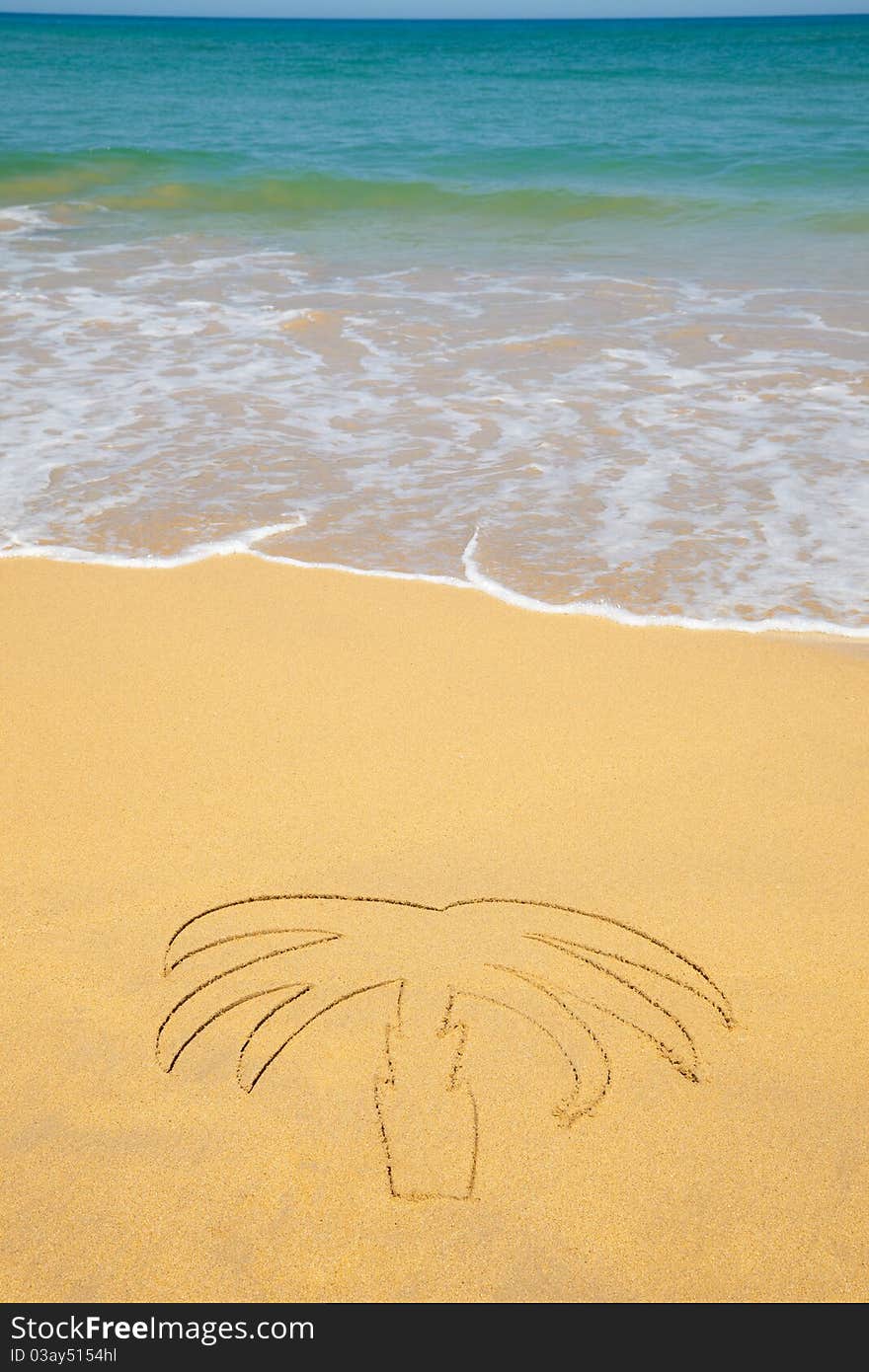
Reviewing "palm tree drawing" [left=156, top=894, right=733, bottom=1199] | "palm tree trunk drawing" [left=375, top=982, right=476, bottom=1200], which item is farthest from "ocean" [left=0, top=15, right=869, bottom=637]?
"palm tree trunk drawing" [left=375, top=982, right=476, bottom=1200]

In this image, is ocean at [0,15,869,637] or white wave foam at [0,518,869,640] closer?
white wave foam at [0,518,869,640]

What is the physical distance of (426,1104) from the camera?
2.08 metres

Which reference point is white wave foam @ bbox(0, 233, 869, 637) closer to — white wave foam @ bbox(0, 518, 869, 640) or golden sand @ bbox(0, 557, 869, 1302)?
white wave foam @ bbox(0, 518, 869, 640)

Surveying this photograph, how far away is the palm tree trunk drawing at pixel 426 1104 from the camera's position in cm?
196

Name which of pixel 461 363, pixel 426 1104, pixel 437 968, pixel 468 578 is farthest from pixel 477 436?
pixel 426 1104

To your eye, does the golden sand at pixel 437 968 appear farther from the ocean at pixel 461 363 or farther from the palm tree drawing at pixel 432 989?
the ocean at pixel 461 363

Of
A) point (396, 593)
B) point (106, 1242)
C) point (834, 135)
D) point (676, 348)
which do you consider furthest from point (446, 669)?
point (834, 135)

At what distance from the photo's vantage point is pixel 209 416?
5.83 m

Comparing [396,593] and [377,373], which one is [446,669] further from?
[377,373]

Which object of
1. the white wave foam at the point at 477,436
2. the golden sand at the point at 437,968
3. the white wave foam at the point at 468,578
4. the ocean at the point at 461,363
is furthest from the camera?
the ocean at the point at 461,363

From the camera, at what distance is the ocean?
4.42 meters

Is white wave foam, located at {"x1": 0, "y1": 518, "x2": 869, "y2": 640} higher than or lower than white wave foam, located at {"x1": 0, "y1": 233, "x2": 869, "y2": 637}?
lower

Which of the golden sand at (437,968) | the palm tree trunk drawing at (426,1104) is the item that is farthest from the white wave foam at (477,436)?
the palm tree trunk drawing at (426,1104)
